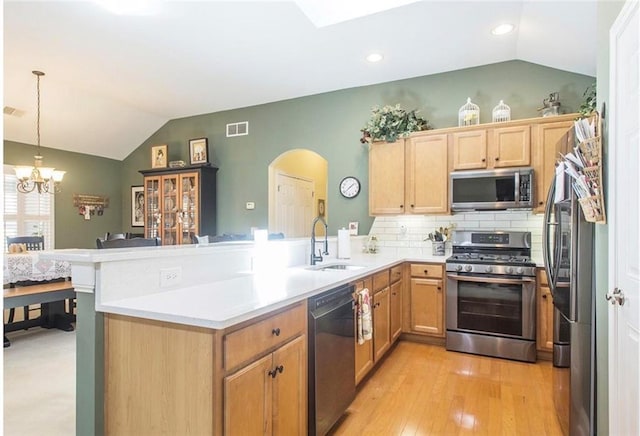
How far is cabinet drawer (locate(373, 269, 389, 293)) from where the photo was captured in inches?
121

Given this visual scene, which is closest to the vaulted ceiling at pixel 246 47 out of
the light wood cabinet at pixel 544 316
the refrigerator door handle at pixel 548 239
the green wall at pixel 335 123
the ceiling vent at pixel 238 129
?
the green wall at pixel 335 123

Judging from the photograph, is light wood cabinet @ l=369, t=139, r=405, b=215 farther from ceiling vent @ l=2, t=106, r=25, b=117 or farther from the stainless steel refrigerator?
ceiling vent @ l=2, t=106, r=25, b=117

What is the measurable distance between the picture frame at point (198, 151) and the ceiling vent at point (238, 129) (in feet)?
1.28

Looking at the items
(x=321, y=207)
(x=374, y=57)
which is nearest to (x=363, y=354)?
(x=374, y=57)

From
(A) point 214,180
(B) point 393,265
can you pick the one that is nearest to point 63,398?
→ (B) point 393,265

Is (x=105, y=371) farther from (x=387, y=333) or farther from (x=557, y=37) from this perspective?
(x=557, y=37)

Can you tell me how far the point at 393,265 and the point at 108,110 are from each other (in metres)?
4.85

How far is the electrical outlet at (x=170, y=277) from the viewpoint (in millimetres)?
2000

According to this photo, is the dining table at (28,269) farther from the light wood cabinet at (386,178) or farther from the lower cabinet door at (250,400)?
the light wood cabinet at (386,178)

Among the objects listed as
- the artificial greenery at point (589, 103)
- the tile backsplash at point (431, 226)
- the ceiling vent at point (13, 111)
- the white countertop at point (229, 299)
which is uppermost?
the ceiling vent at point (13, 111)

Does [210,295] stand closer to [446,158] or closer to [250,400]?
[250,400]

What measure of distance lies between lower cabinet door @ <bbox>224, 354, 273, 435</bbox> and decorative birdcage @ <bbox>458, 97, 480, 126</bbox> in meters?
3.32

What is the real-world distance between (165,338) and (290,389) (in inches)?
26.5

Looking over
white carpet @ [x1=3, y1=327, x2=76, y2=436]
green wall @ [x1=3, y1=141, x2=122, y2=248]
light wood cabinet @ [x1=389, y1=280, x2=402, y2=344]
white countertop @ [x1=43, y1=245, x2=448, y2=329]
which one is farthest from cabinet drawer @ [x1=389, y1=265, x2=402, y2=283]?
green wall @ [x1=3, y1=141, x2=122, y2=248]
